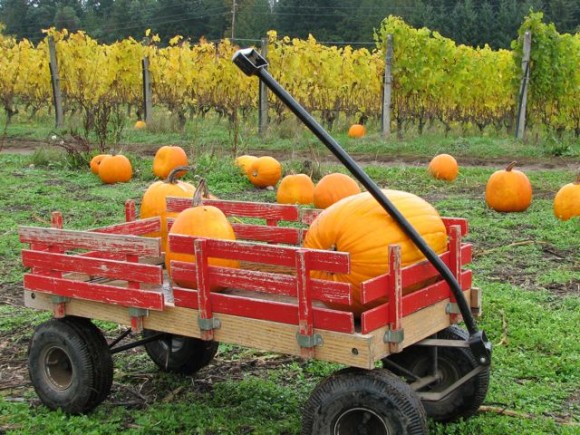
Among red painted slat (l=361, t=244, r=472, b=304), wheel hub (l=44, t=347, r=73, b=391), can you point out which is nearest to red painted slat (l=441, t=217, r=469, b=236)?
red painted slat (l=361, t=244, r=472, b=304)

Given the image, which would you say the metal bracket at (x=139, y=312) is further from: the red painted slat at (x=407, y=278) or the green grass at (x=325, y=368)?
the red painted slat at (x=407, y=278)

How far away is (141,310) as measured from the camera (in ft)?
12.0

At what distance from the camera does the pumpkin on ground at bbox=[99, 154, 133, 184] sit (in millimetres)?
11812

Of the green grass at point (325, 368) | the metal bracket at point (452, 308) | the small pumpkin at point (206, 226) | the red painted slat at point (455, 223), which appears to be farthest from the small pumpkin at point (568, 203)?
the small pumpkin at point (206, 226)

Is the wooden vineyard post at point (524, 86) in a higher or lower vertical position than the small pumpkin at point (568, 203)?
higher

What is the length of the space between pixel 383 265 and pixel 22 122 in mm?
22004

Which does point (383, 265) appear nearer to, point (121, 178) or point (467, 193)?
point (467, 193)

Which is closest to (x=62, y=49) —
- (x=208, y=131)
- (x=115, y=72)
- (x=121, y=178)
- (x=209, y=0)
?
(x=115, y=72)

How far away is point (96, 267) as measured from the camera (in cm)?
382

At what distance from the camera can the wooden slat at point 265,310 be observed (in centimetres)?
308

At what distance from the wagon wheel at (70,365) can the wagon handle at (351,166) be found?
62.8 inches

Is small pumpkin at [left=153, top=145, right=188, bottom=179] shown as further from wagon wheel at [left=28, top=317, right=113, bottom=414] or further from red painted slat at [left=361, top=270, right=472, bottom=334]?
red painted slat at [left=361, top=270, right=472, bottom=334]

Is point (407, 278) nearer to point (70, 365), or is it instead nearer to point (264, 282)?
point (264, 282)

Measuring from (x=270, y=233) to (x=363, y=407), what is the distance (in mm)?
1416
